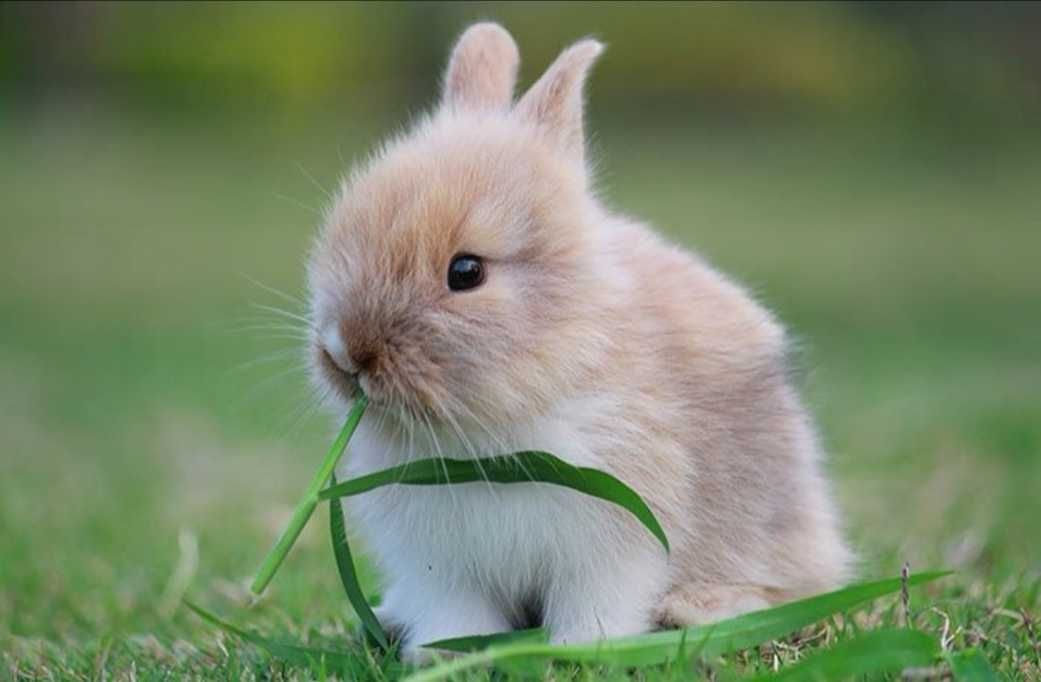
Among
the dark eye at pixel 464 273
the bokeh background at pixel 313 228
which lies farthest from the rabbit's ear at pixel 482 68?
the dark eye at pixel 464 273

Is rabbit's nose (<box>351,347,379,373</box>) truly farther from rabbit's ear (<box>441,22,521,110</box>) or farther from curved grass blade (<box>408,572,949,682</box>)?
rabbit's ear (<box>441,22,521,110</box>)

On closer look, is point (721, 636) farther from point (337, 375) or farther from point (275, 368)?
point (275, 368)

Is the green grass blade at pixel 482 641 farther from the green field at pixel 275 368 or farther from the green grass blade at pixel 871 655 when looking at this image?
the green grass blade at pixel 871 655

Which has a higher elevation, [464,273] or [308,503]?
[464,273]

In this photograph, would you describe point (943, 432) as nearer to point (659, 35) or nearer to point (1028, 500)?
point (1028, 500)

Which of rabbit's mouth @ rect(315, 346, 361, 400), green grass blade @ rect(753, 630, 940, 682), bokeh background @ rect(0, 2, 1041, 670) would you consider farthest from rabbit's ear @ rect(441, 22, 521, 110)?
green grass blade @ rect(753, 630, 940, 682)

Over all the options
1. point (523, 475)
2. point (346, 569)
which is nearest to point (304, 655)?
point (346, 569)

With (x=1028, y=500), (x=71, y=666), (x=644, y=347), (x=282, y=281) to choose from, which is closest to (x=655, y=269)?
(x=644, y=347)
